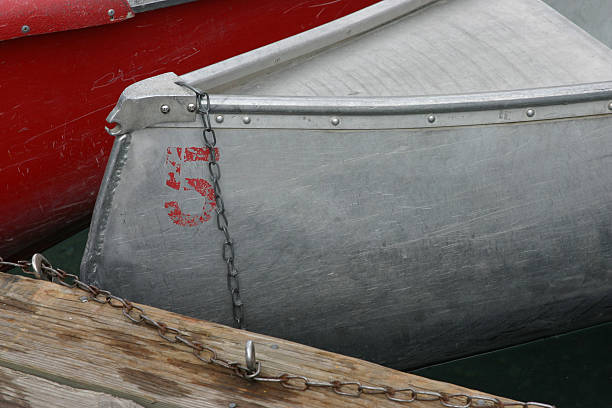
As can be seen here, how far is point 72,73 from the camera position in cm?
297

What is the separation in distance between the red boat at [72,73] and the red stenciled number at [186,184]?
1065 mm

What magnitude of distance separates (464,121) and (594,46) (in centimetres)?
102

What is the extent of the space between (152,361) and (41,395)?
0.29m

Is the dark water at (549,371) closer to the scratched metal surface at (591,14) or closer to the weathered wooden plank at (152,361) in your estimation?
the weathered wooden plank at (152,361)

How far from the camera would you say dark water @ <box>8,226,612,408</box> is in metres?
2.80

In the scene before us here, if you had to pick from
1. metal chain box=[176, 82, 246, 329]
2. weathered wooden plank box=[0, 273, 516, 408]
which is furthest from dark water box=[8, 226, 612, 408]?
weathered wooden plank box=[0, 273, 516, 408]

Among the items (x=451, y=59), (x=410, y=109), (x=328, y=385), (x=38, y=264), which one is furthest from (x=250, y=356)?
(x=451, y=59)

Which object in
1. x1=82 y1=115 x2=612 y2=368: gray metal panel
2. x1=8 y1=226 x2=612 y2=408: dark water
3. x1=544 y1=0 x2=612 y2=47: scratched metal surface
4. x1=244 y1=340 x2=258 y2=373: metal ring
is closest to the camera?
x1=244 y1=340 x2=258 y2=373: metal ring

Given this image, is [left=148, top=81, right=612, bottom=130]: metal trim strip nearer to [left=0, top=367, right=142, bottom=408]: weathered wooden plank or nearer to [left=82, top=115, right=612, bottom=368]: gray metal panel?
[left=82, top=115, right=612, bottom=368]: gray metal panel

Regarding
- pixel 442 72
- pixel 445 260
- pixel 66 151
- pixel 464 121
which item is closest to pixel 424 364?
pixel 445 260

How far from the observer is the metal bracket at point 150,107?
2.00m

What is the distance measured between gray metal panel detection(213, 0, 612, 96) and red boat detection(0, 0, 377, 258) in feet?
2.42

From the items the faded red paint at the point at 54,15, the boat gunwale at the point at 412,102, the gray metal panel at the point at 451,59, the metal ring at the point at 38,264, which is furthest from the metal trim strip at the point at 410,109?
the faded red paint at the point at 54,15

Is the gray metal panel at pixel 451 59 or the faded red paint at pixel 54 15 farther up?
the faded red paint at pixel 54 15
